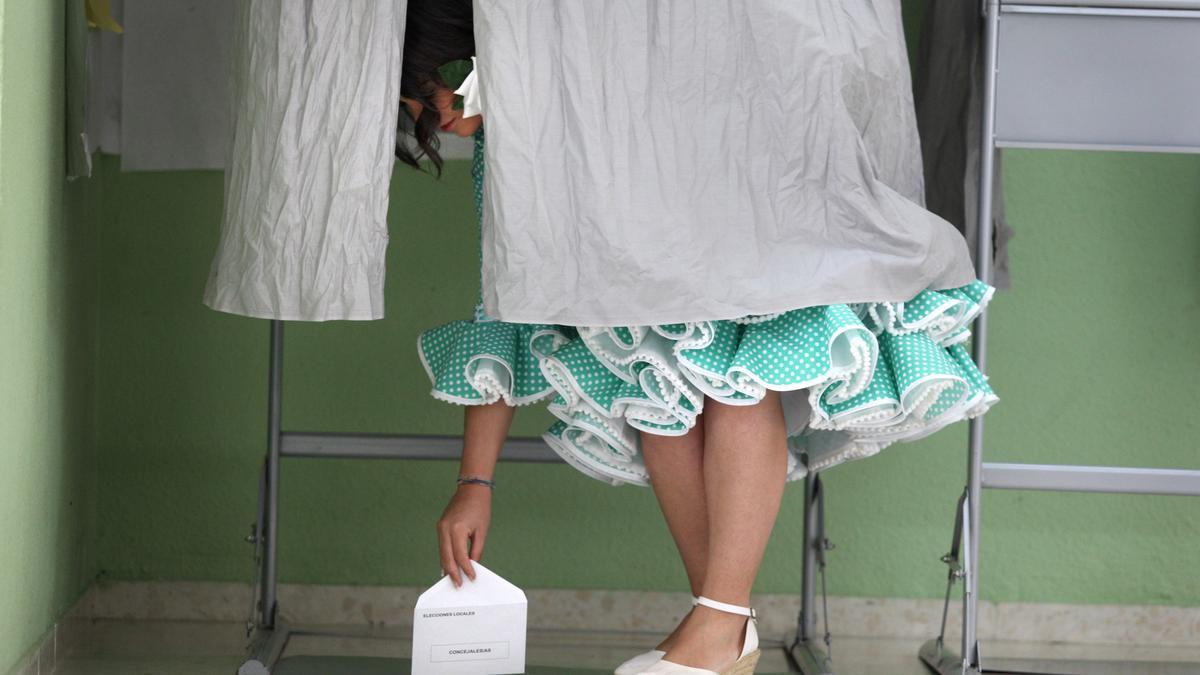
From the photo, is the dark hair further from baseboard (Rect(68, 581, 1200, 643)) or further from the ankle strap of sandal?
baseboard (Rect(68, 581, 1200, 643))

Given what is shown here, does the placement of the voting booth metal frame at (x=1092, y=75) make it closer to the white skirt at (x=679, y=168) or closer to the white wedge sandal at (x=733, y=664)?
the white skirt at (x=679, y=168)

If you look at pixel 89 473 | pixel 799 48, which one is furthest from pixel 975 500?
pixel 89 473

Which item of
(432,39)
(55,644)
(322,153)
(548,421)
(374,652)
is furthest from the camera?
(548,421)

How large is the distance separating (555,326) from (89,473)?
77 cm

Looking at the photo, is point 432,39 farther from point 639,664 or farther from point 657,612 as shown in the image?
point 657,612

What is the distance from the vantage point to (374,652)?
1684mm

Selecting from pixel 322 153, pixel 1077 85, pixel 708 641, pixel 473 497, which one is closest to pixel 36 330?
pixel 322 153

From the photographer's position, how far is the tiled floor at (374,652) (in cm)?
156

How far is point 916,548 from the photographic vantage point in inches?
72.2

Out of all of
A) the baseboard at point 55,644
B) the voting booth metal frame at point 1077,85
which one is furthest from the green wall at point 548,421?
the voting booth metal frame at point 1077,85

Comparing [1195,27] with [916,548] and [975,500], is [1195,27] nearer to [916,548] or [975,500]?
[975,500]

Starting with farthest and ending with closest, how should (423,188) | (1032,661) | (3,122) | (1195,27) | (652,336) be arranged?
(423,188)
(1032,661)
(1195,27)
(652,336)
(3,122)

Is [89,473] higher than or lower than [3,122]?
lower

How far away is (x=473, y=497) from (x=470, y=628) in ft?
0.48
